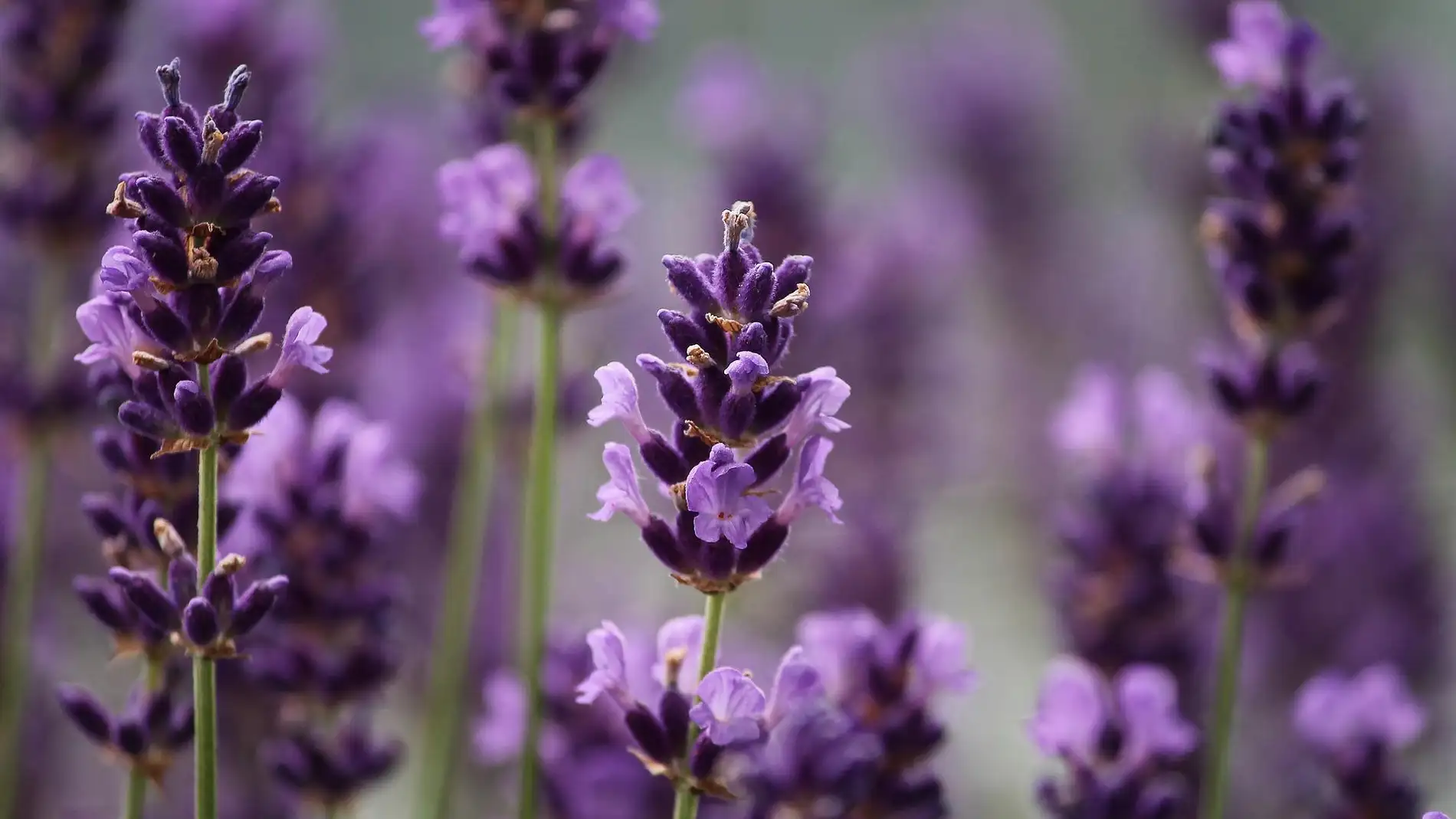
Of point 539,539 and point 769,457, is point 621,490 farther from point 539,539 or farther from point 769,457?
point 539,539

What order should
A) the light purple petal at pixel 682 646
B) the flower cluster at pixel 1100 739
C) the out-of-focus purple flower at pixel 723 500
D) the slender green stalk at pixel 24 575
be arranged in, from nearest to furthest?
the out-of-focus purple flower at pixel 723 500
the light purple petal at pixel 682 646
the flower cluster at pixel 1100 739
the slender green stalk at pixel 24 575

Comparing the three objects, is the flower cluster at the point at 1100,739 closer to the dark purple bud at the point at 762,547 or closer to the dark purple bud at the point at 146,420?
the dark purple bud at the point at 762,547

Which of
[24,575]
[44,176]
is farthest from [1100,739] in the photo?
[44,176]

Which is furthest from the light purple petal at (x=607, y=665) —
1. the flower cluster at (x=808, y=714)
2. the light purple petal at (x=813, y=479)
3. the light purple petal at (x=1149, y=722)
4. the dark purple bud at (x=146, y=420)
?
the light purple petal at (x=1149, y=722)

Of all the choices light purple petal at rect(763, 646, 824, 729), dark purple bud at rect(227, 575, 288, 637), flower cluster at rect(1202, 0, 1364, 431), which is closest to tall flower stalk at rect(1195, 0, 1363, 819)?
A: flower cluster at rect(1202, 0, 1364, 431)

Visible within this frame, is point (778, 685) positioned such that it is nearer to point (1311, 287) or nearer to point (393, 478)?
point (393, 478)

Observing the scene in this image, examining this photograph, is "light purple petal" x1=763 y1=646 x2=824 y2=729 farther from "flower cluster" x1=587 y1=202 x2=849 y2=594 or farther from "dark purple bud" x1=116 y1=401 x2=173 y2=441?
"dark purple bud" x1=116 y1=401 x2=173 y2=441

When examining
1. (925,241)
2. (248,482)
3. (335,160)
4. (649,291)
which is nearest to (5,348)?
(335,160)
